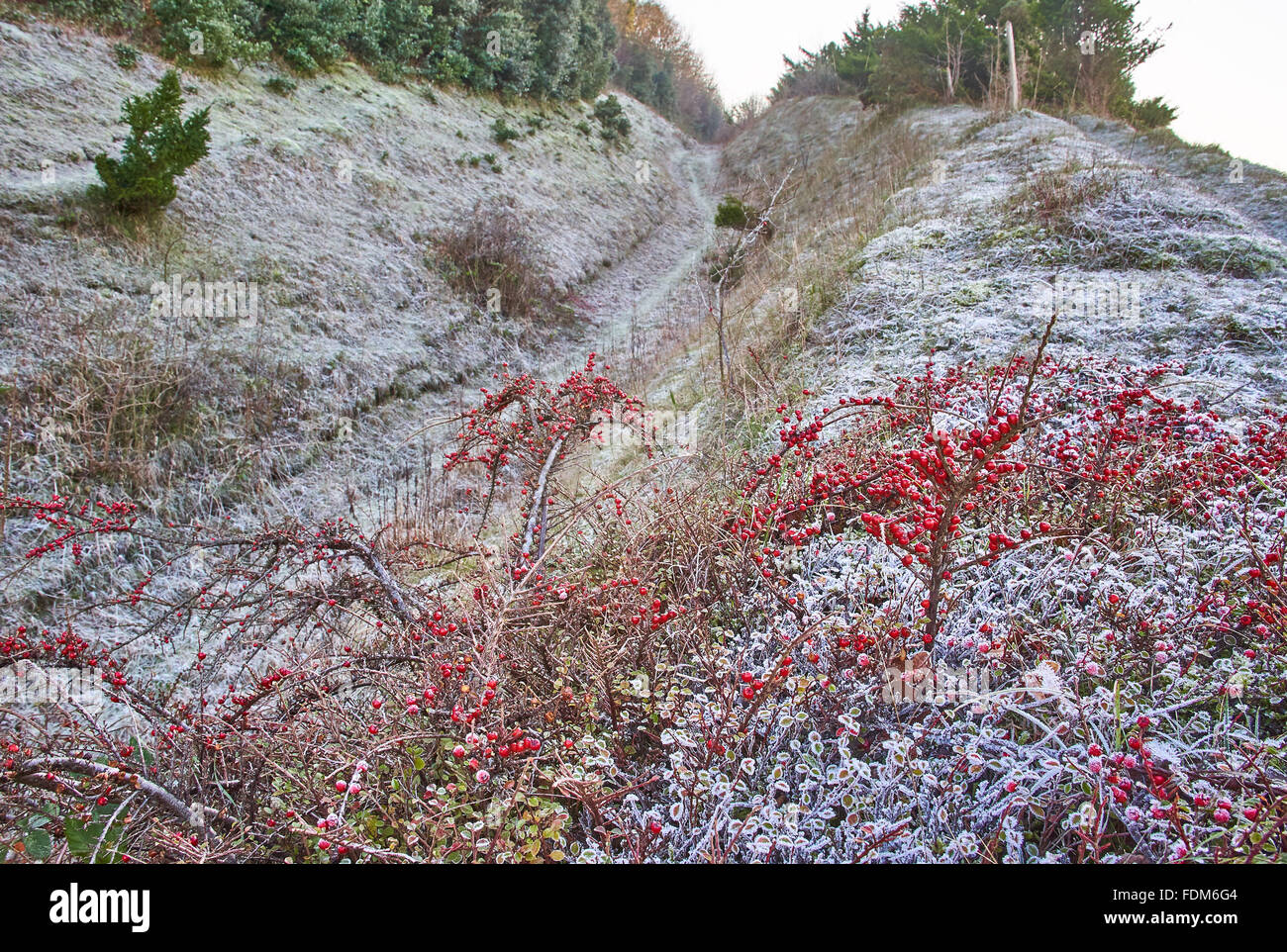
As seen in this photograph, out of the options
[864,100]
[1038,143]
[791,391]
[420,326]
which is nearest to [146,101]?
[420,326]

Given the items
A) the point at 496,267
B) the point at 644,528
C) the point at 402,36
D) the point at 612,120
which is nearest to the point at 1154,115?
the point at 612,120

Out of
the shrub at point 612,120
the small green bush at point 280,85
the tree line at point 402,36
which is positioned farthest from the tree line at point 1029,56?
the small green bush at point 280,85

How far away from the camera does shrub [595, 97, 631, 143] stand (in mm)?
18723

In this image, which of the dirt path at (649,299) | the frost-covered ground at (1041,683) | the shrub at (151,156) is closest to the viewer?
the frost-covered ground at (1041,683)

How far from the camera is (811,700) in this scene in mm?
1900

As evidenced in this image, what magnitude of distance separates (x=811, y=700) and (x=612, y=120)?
20.7 metres

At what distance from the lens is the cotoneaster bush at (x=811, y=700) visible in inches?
59.7

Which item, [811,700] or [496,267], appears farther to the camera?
[496,267]

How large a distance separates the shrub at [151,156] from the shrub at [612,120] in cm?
1347

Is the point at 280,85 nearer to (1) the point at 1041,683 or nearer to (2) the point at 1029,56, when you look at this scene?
(1) the point at 1041,683

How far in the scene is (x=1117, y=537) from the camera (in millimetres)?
2400

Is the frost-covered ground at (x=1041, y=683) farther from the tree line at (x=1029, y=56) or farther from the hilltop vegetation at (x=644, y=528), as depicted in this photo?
the tree line at (x=1029, y=56)

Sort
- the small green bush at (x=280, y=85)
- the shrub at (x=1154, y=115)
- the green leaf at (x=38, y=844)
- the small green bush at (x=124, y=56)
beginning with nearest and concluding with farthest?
the green leaf at (x=38, y=844)
the small green bush at (x=124, y=56)
the small green bush at (x=280, y=85)
the shrub at (x=1154, y=115)
